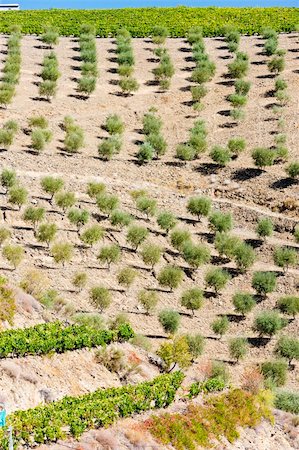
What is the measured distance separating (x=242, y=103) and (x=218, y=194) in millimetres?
15554

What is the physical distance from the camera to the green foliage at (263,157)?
59.2m

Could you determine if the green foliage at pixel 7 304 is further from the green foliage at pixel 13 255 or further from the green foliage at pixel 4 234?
the green foliage at pixel 4 234

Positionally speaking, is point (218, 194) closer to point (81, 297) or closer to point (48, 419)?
point (81, 297)

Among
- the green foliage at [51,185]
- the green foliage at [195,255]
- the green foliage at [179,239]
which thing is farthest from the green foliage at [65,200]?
the green foliage at [195,255]

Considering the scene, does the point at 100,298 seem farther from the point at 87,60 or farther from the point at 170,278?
the point at 87,60

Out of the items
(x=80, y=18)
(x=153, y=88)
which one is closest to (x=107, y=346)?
(x=153, y=88)

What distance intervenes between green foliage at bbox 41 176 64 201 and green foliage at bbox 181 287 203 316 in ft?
43.7

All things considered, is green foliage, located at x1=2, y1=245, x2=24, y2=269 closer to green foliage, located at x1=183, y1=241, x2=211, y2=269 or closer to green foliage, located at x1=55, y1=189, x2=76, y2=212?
green foliage, located at x1=55, y1=189, x2=76, y2=212

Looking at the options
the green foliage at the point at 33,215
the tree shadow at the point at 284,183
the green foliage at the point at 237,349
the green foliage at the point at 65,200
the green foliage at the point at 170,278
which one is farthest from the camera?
the tree shadow at the point at 284,183

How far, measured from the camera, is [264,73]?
7812cm

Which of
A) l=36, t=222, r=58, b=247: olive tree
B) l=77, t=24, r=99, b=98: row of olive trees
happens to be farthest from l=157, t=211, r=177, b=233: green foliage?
l=77, t=24, r=99, b=98: row of olive trees

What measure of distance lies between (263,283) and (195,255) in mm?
5039

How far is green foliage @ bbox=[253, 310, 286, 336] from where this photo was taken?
4234 centimetres

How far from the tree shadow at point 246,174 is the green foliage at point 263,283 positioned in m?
14.6
